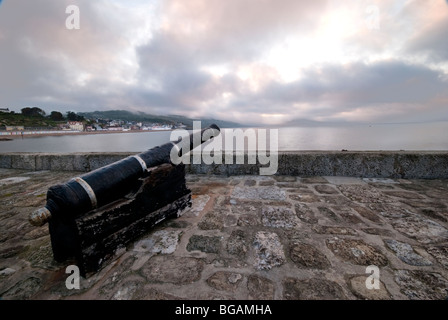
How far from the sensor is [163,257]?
1775 millimetres

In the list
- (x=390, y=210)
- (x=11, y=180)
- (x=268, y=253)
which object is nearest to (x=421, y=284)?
(x=268, y=253)

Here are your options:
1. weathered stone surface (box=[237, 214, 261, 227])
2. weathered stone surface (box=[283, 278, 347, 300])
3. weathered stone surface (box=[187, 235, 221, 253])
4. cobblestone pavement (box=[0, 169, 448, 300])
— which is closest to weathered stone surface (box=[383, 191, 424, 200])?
cobblestone pavement (box=[0, 169, 448, 300])

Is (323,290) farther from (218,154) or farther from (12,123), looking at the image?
(12,123)

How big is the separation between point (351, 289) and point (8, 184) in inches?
269

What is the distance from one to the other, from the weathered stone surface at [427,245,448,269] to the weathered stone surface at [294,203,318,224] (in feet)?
3.28

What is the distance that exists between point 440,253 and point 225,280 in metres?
2.00

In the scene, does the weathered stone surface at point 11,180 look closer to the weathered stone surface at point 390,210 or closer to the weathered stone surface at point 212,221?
the weathered stone surface at point 212,221

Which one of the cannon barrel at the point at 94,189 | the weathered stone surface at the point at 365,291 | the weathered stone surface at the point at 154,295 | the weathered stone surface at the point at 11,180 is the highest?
the cannon barrel at the point at 94,189

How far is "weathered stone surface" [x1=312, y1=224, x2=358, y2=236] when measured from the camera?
204cm

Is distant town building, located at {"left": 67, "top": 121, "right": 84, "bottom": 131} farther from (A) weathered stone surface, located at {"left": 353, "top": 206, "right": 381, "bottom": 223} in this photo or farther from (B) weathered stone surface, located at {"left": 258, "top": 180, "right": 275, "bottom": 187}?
(A) weathered stone surface, located at {"left": 353, "top": 206, "right": 381, "bottom": 223}

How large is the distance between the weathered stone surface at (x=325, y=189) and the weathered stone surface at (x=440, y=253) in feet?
5.05

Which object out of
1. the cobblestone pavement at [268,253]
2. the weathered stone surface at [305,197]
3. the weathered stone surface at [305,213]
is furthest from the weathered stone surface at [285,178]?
the weathered stone surface at [305,213]

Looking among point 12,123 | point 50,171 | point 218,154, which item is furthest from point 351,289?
point 12,123

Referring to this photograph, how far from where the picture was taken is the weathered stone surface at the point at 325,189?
10.8 feet
